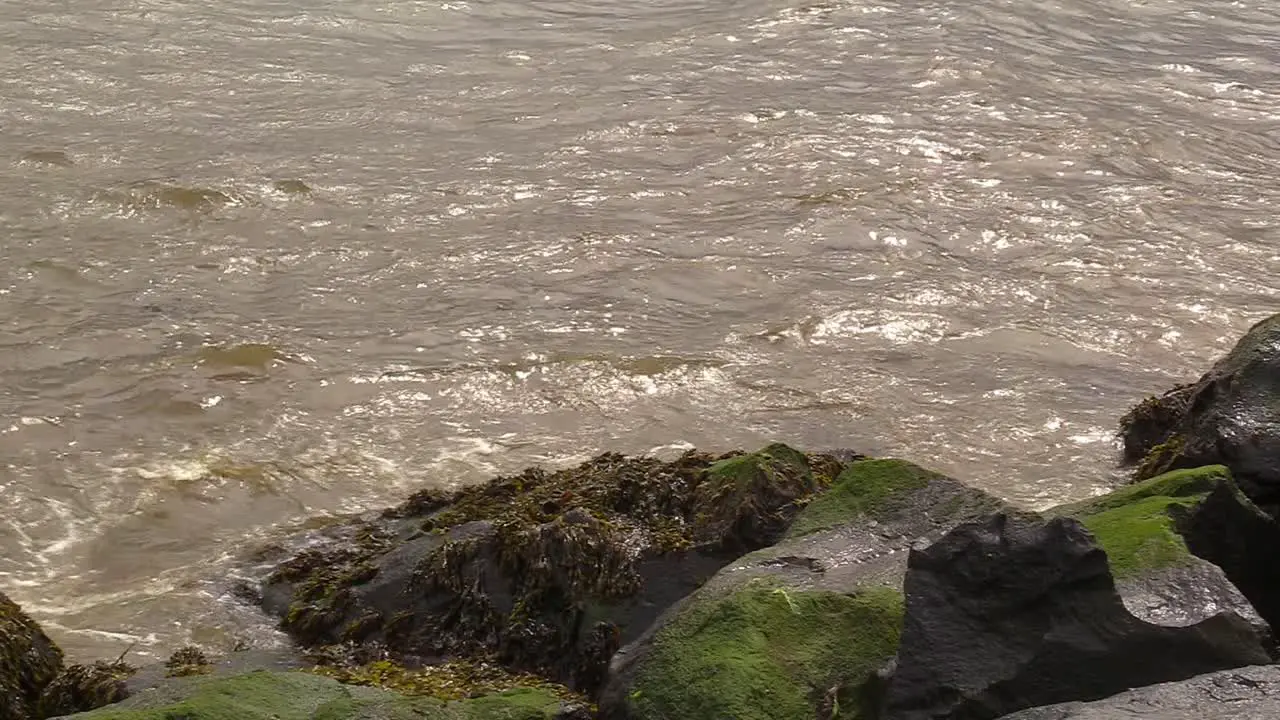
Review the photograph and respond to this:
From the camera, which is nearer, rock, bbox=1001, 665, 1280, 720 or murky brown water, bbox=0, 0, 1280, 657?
rock, bbox=1001, 665, 1280, 720

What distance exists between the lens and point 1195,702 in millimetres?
3480

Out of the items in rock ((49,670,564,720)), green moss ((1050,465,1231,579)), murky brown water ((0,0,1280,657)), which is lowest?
murky brown water ((0,0,1280,657))

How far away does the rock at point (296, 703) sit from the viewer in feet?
13.2

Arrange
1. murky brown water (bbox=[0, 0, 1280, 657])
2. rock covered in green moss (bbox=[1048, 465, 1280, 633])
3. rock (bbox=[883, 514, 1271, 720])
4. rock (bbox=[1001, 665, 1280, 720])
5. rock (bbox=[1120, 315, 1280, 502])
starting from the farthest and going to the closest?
1. murky brown water (bbox=[0, 0, 1280, 657])
2. rock (bbox=[1120, 315, 1280, 502])
3. rock covered in green moss (bbox=[1048, 465, 1280, 633])
4. rock (bbox=[883, 514, 1271, 720])
5. rock (bbox=[1001, 665, 1280, 720])

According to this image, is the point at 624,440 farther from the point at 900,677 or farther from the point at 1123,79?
the point at 1123,79

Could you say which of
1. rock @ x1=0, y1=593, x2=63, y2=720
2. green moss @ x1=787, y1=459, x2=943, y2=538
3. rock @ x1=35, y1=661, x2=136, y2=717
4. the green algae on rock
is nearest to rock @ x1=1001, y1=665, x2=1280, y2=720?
green moss @ x1=787, y1=459, x2=943, y2=538

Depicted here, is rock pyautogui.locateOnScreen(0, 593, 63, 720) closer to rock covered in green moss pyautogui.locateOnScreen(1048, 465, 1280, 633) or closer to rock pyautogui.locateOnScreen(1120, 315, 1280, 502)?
rock covered in green moss pyautogui.locateOnScreen(1048, 465, 1280, 633)

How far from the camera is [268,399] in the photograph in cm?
792

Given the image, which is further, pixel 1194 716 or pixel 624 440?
pixel 624 440

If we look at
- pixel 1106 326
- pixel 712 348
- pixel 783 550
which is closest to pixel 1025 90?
pixel 1106 326

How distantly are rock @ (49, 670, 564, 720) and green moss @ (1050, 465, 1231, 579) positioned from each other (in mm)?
1771

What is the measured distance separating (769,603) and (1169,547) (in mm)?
1205

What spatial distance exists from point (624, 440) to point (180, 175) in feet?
15.3

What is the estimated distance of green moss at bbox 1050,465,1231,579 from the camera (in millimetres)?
4426
